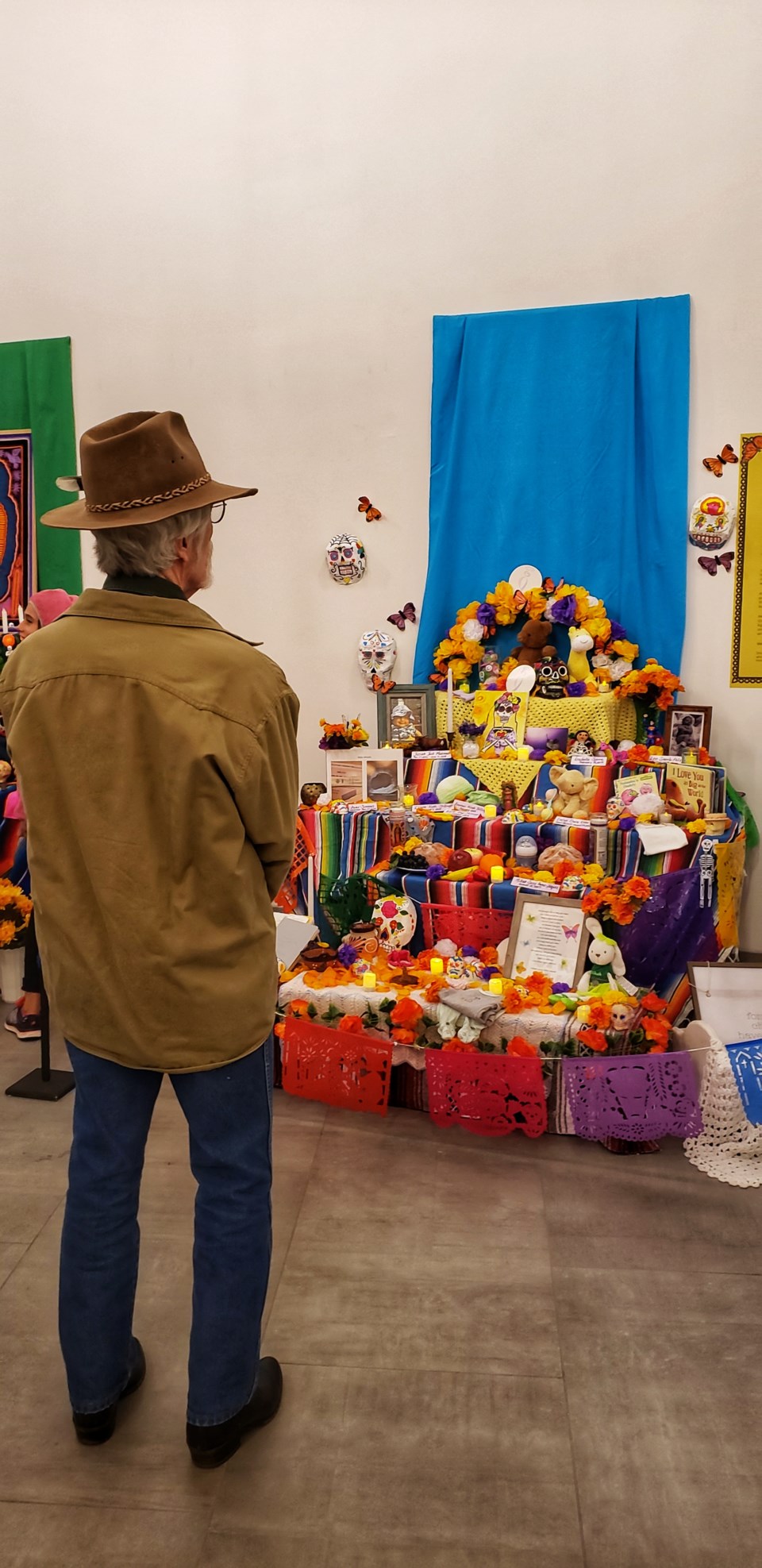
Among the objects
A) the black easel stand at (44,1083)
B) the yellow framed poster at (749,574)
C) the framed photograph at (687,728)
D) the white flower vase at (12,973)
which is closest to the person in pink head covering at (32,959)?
the white flower vase at (12,973)

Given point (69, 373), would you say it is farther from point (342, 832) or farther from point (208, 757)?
point (208, 757)

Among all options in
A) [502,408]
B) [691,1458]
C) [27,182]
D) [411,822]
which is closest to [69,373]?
[27,182]

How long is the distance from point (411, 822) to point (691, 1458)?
A: 2.10 m

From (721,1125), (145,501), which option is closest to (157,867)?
(145,501)

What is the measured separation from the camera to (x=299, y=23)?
13.7 ft

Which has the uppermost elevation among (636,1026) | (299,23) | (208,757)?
(299,23)

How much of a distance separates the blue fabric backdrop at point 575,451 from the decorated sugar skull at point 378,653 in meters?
0.41

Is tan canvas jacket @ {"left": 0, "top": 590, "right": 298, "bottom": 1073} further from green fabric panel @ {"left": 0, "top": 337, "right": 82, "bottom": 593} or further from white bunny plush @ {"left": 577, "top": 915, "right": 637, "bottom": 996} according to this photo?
green fabric panel @ {"left": 0, "top": 337, "right": 82, "bottom": 593}

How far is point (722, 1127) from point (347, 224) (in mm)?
3826

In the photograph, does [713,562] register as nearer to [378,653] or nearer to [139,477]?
[378,653]

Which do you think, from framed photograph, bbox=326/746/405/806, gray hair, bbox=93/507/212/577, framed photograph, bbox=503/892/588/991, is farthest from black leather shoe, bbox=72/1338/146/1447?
framed photograph, bbox=326/746/405/806

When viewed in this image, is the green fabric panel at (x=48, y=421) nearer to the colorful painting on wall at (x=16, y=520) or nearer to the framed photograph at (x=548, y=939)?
the colorful painting on wall at (x=16, y=520)

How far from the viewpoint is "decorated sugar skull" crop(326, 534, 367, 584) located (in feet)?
14.4

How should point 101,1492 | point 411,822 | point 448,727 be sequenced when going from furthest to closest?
point 448,727, point 411,822, point 101,1492
